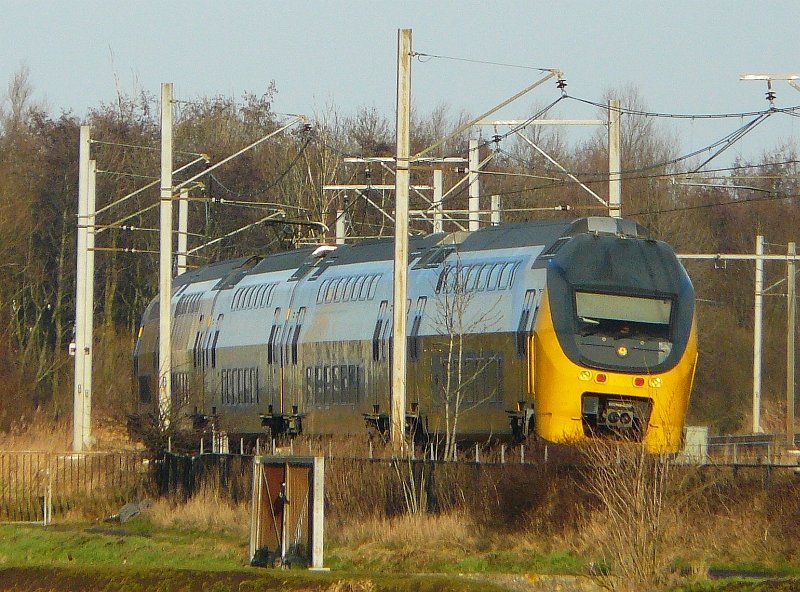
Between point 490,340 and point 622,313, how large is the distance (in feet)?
7.61

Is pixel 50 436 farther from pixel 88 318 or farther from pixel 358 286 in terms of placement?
pixel 358 286

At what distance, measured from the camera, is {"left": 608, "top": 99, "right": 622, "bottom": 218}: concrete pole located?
109ft

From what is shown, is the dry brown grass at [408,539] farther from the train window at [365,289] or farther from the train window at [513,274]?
the train window at [365,289]

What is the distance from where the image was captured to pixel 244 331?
38.2 metres

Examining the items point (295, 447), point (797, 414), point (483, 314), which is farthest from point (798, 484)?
point (797, 414)

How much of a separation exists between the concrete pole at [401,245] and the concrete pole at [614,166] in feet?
20.3

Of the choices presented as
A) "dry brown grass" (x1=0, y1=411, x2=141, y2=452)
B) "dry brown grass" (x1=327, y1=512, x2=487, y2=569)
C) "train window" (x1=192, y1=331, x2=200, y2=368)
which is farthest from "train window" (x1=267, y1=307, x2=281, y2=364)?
"dry brown grass" (x1=327, y1=512, x2=487, y2=569)

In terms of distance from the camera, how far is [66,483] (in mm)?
32375

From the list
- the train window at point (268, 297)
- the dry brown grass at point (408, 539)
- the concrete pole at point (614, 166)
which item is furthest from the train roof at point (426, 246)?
the dry brown grass at point (408, 539)

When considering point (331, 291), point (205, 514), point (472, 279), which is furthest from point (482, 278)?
point (205, 514)

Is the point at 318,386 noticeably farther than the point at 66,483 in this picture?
Yes

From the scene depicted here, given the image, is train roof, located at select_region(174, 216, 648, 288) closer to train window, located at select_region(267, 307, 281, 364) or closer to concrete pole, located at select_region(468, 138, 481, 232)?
train window, located at select_region(267, 307, 281, 364)

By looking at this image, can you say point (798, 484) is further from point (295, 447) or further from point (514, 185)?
point (514, 185)

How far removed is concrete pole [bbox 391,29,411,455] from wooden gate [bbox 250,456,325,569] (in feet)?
18.9
